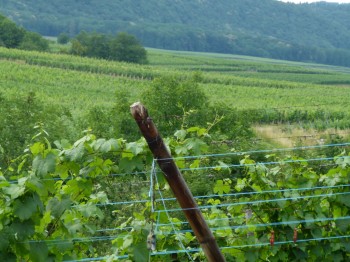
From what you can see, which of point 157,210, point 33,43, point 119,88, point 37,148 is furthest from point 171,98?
point 33,43

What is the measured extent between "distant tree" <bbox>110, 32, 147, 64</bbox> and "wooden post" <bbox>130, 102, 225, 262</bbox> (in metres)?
104

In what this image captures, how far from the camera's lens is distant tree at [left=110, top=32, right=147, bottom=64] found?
109 m

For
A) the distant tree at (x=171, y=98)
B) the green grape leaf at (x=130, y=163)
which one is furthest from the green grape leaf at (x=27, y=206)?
the distant tree at (x=171, y=98)

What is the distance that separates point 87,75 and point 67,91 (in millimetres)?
10313

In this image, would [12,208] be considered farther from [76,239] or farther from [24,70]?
[24,70]

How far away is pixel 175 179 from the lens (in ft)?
17.4

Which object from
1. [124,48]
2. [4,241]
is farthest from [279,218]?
[124,48]

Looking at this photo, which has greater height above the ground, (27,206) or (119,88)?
(27,206)

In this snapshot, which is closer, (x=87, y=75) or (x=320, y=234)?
(x=320, y=234)

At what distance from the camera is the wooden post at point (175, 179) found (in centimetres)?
506

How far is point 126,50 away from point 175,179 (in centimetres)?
10542

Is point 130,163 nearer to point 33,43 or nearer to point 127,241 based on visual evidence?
point 127,241

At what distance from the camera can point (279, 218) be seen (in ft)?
22.8

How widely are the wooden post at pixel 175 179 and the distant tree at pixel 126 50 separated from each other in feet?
342
